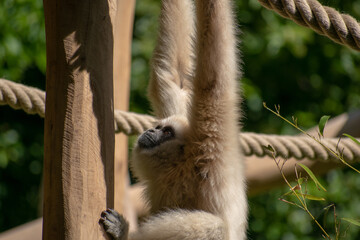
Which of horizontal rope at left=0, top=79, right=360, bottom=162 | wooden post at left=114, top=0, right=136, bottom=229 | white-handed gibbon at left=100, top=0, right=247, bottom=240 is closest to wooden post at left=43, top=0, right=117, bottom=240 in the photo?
white-handed gibbon at left=100, top=0, right=247, bottom=240

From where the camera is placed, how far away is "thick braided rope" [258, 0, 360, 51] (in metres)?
2.68

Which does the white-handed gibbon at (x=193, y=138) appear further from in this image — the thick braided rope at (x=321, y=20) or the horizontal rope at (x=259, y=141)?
the horizontal rope at (x=259, y=141)

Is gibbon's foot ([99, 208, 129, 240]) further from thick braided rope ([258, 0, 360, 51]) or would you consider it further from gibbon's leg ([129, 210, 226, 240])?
thick braided rope ([258, 0, 360, 51])

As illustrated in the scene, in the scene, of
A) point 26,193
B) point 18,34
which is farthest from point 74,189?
point 26,193

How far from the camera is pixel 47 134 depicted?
262 centimetres

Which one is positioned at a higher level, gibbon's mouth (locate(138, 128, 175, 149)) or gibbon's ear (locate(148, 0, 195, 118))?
gibbon's ear (locate(148, 0, 195, 118))

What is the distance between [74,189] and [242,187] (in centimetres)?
122

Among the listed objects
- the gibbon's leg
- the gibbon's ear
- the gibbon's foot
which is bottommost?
the gibbon's leg

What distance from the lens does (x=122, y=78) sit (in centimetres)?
490

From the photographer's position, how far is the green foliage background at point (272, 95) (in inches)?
283

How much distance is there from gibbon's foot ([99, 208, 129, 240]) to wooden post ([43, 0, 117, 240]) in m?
0.05

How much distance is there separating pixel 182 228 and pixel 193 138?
552mm

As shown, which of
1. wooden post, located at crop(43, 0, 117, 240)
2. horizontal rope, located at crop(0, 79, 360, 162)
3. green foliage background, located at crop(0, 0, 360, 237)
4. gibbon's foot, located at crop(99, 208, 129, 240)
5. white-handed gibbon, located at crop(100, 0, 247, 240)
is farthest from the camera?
green foliage background, located at crop(0, 0, 360, 237)

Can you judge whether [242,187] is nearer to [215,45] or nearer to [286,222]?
[215,45]
